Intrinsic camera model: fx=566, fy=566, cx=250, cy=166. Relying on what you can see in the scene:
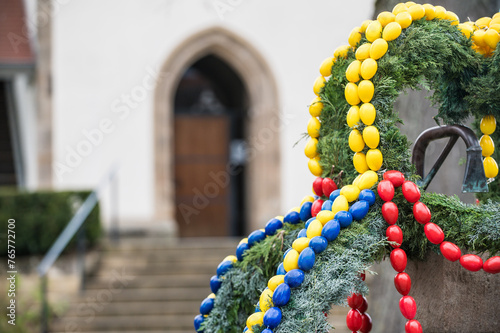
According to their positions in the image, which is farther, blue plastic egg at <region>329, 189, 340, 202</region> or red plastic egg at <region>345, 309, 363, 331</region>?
red plastic egg at <region>345, 309, 363, 331</region>

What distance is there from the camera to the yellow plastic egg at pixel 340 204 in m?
1.54

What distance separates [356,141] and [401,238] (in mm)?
294

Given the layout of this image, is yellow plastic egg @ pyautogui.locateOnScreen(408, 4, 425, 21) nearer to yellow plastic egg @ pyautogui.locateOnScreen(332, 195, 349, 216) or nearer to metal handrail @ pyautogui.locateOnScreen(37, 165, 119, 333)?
yellow plastic egg @ pyautogui.locateOnScreen(332, 195, 349, 216)

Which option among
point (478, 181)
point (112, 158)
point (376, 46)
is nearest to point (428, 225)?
point (478, 181)

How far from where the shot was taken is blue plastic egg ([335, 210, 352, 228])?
4.95 feet

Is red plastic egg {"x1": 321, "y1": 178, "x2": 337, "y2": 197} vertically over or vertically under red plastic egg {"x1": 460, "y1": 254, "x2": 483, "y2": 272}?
over

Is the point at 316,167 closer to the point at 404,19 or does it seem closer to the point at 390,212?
the point at 390,212

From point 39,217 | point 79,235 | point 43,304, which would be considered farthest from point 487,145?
point 39,217

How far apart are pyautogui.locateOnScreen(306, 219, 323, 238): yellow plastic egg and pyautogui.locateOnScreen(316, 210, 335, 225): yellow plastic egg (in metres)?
0.01

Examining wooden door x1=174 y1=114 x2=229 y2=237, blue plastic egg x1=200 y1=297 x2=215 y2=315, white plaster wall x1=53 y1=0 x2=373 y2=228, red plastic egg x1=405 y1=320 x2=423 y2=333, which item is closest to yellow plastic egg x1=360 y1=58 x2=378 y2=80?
red plastic egg x1=405 y1=320 x2=423 y2=333

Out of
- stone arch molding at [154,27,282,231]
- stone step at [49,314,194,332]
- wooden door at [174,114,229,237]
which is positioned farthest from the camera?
wooden door at [174,114,229,237]

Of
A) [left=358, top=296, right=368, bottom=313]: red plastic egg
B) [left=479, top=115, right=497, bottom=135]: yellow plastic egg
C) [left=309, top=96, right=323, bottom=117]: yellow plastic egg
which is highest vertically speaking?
[left=309, top=96, right=323, bottom=117]: yellow plastic egg

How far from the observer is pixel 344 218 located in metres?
1.51

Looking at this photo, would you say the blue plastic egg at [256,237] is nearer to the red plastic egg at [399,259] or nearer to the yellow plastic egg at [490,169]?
the red plastic egg at [399,259]
